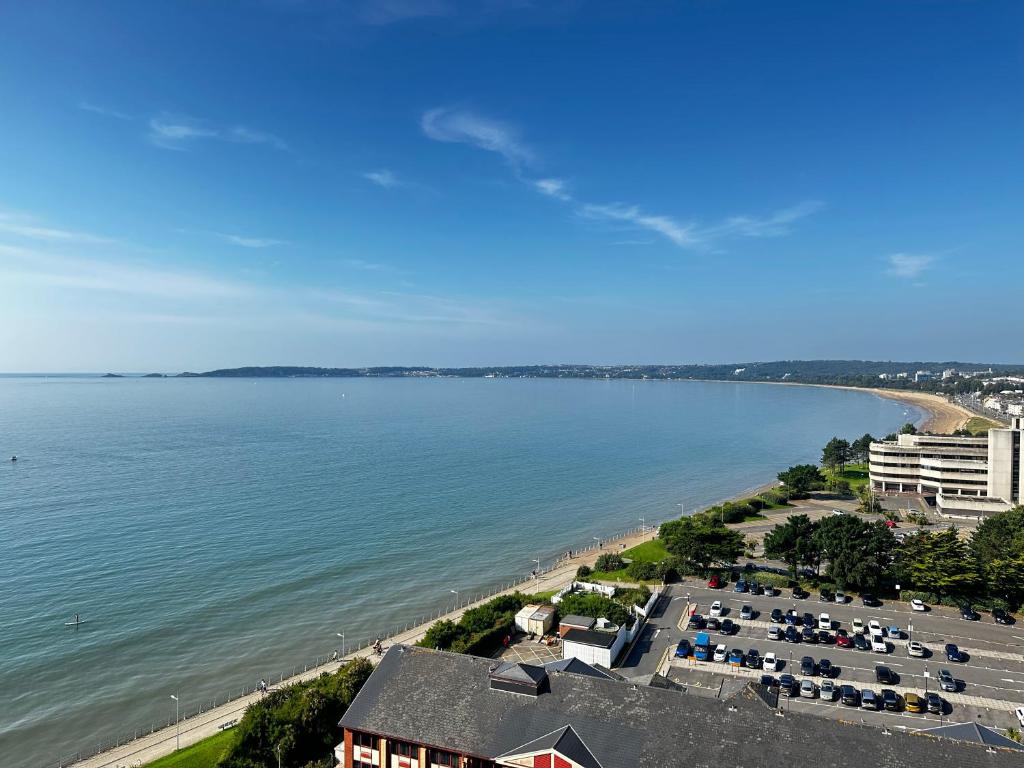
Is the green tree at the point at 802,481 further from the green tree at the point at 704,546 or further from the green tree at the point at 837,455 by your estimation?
the green tree at the point at 704,546

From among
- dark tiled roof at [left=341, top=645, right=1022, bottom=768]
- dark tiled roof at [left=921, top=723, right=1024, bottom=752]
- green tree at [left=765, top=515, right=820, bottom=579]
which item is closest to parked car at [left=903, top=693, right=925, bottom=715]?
dark tiled roof at [left=921, top=723, right=1024, bottom=752]

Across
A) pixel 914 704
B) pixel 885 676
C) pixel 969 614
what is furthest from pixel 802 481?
pixel 914 704

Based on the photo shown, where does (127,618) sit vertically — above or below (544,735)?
below

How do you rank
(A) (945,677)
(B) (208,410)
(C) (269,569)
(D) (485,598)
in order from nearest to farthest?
(A) (945,677) < (D) (485,598) < (C) (269,569) < (B) (208,410)

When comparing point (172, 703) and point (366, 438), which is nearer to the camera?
point (172, 703)

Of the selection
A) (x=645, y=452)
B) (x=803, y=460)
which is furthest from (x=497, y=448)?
(x=803, y=460)

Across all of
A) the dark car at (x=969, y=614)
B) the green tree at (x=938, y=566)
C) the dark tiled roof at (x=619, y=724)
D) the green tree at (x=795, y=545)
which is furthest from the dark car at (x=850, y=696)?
the green tree at (x=795, y=545)

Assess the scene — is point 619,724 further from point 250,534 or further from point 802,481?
point 802,481

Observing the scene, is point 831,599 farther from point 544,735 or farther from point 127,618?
point 127,618
